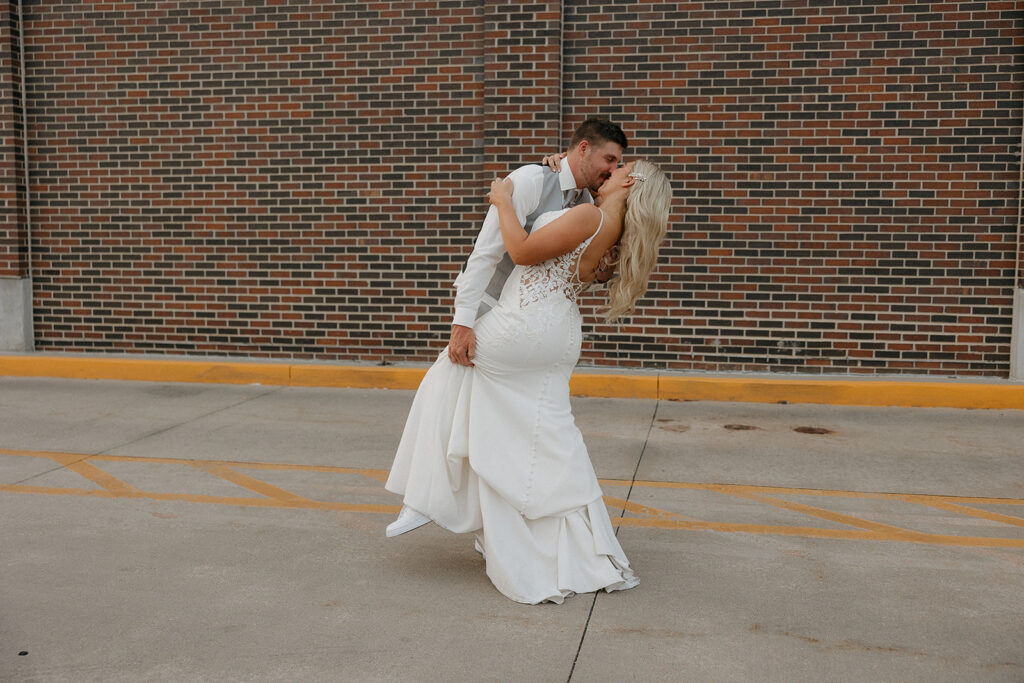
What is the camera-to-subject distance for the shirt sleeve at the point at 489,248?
398cm

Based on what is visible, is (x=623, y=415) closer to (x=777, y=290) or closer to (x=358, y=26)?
(x=777, y=290)

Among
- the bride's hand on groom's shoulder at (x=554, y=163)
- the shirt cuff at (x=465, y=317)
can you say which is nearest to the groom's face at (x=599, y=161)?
the bride's hand on groom's shoulder at (x=554, y=163)

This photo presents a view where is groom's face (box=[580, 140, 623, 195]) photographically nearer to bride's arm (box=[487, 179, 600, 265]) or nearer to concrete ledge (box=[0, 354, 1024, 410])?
bride's arm (box=[487, 179, 600, 265])

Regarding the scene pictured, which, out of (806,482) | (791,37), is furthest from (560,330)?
(791,37)

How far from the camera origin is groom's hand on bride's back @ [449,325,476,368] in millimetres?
3990

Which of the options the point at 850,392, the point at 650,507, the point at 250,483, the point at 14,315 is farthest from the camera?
the point at 14,315

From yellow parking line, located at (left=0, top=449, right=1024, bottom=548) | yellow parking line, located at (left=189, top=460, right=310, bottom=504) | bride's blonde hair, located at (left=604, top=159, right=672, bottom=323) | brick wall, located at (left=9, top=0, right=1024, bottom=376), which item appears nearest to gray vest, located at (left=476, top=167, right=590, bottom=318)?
bride's blonde hair, located at (left=604, top=159, right=672, bottom=323)

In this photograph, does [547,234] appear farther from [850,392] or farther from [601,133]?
[850,392]

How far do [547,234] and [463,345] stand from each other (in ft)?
1.83

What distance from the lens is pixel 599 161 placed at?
13.3 feet

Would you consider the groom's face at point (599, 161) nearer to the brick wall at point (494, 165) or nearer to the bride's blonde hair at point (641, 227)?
the bride's blonde hair at point (641, 227)

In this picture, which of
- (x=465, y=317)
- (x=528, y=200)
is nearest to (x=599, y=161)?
(x=528, y=200)

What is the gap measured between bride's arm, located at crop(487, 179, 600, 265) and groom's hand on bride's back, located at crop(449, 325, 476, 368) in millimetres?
352

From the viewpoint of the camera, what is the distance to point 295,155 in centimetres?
1005
